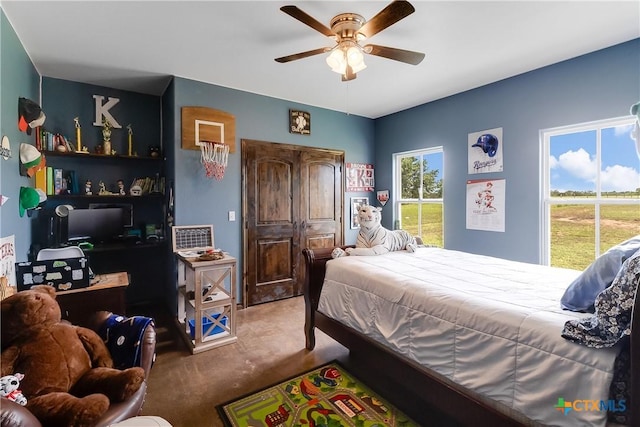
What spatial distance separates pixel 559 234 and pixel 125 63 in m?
4.66

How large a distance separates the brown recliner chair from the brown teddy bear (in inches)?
1.3

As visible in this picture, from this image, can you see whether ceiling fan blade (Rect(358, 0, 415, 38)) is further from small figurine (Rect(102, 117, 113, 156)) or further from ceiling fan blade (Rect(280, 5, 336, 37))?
small figurine (Rect(102, 117, 113, 156))

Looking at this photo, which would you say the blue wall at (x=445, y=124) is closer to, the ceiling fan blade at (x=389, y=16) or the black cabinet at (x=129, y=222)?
the black cabinet at (x=129, y=222)

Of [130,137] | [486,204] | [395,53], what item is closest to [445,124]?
[486,204]

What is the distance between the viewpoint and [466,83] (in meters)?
3.47

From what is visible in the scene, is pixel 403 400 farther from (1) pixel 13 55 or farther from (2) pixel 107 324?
(1) pixel 13 55

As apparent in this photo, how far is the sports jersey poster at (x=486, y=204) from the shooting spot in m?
3.40

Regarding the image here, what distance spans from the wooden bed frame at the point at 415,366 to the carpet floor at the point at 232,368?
17 centimetres

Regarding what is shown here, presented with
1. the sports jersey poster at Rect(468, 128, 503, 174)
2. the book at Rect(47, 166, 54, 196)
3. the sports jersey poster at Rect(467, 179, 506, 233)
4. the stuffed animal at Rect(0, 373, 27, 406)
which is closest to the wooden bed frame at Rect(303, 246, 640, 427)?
the stuffed animal at Rect(0, 373, 27, 406)

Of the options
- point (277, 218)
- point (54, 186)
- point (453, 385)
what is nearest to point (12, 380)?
point (453, 385)

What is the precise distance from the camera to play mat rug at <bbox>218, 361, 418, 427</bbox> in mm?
1755

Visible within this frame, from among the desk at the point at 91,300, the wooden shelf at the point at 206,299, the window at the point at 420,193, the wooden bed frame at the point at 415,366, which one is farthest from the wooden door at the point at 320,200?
the desk at the point at 91,300

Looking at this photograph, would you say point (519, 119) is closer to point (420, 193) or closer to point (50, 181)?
point (420, 193)

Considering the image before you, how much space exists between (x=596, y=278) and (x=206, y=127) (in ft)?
11.4
